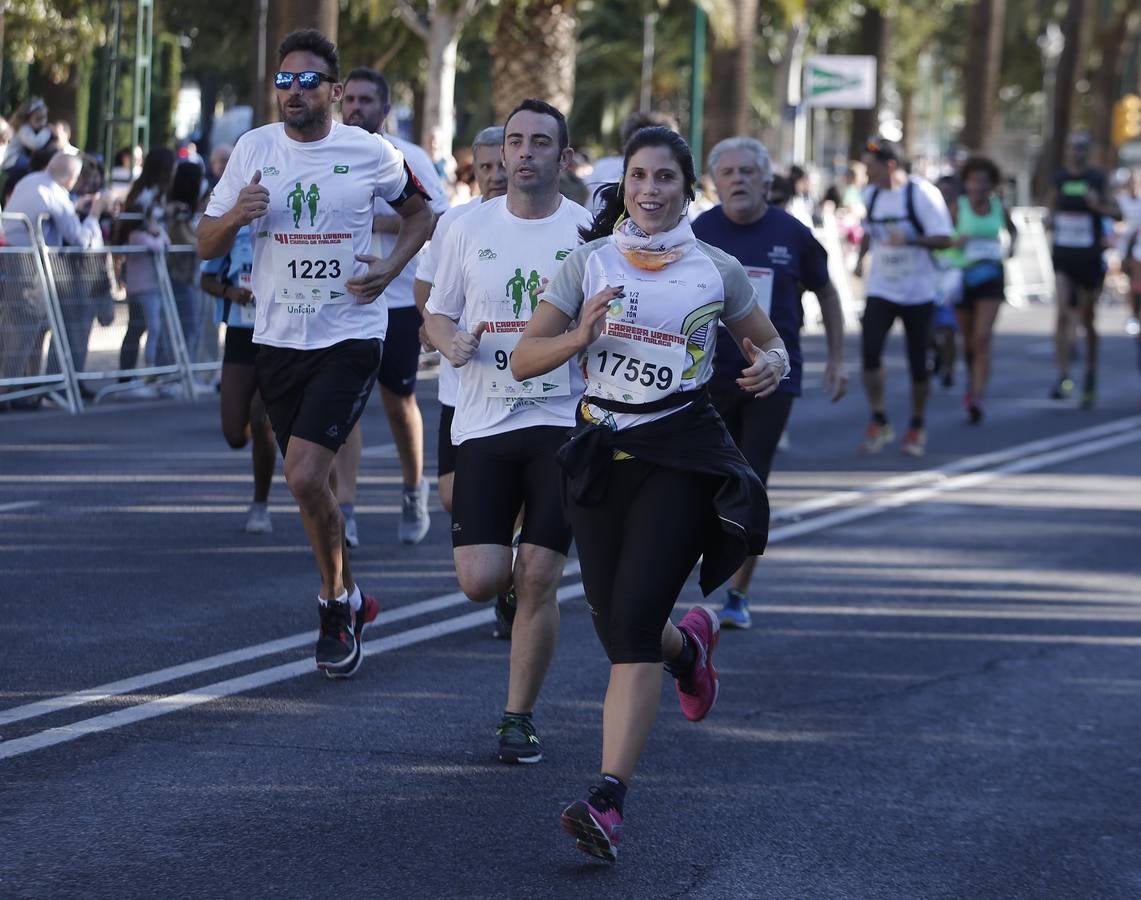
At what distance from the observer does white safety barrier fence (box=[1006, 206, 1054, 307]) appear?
3344 cm

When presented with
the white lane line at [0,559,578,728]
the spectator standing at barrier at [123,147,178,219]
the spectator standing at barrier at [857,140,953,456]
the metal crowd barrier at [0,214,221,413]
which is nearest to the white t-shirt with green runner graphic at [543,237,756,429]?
the white lane line at [0,559,578,728]

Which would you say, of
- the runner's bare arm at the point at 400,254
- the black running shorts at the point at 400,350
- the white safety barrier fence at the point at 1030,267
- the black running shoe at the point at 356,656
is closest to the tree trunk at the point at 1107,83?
the white safety barrier fence at the point at 1030,267

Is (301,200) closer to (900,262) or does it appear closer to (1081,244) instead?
(900,262)

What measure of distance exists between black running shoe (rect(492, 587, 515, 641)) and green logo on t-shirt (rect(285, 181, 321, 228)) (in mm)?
1636

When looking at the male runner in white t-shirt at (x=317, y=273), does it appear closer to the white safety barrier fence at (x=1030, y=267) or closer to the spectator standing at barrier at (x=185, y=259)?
the spectator standing at barrier at (x=185, y=259)

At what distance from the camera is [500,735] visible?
618 cm

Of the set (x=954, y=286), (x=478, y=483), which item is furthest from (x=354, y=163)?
(x=954, y=286)

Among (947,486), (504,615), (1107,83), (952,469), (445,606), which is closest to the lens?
(504,615)

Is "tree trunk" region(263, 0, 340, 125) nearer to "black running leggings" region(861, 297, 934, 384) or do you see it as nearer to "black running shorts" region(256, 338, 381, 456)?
"black running leggings" region(861, 297, 934, 384)

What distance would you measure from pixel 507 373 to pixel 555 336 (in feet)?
2.63

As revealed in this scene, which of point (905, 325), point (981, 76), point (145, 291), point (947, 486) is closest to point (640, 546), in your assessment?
point (947, 486)

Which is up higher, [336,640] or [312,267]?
[312,267]

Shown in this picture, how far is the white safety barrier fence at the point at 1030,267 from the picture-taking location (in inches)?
1316

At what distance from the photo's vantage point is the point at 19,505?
10961mm
